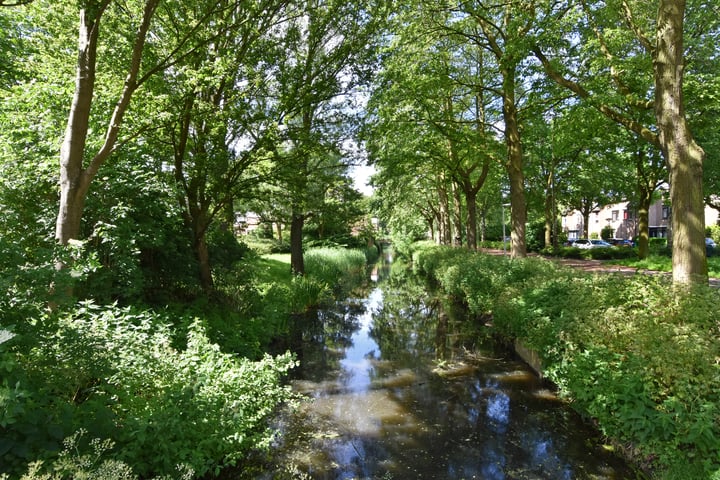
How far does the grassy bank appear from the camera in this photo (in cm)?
366

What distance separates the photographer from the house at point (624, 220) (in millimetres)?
45062

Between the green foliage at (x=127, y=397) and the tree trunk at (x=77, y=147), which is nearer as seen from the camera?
the green foliage at (x=127, y=397)

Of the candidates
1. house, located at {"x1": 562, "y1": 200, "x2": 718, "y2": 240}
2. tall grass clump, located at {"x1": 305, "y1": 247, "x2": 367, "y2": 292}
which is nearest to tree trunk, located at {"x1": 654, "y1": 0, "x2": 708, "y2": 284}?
tall grass clump, located at {"x1": 305, "y1": 247, "x2": 367, "y2": 292}

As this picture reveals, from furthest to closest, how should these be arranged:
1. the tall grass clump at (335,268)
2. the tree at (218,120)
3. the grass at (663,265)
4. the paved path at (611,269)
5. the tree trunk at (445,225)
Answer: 1. the tree trunk at (445,225)
2. the tall grass clump at (335,268)
3. the grass at (663,265)
4. the paved path at (611,269)
5. the tree at (218,120)

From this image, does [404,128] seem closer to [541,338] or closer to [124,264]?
[541,338]

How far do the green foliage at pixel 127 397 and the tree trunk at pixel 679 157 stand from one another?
665cm

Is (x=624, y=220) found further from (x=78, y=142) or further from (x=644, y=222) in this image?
(x=78, y=142)

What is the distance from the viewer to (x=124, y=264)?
572 cm

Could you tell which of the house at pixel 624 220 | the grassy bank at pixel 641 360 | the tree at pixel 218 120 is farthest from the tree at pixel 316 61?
the house at pixel 624 220

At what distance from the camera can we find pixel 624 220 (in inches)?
2080

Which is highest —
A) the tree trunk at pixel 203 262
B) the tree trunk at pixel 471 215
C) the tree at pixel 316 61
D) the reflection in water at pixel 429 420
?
the tree at pixel 316 61

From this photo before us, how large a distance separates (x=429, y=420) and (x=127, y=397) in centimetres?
430

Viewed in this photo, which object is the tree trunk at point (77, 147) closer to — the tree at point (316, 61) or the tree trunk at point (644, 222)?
the tree at point (316, 61)

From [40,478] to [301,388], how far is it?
5.59 metres
